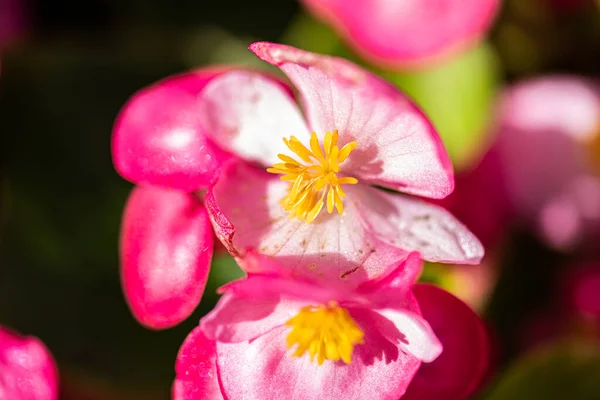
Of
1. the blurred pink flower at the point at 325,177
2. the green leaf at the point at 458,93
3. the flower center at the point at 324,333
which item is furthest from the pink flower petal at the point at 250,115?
the green leaf at the point at 458,93

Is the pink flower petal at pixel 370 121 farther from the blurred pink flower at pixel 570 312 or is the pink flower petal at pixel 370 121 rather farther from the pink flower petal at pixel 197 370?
the blurred pink flower at pixel 570 312

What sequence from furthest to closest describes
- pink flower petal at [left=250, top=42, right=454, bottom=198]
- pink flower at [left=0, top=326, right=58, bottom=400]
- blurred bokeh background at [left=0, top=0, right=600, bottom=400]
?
blurred bokeh background at [left=0, top=0, right=600, bottom=400]
pink flower at [left=0, top=326, right=58, bottom=400]
pink flower petal at [left=250, top=42, right=454, bottom=198]

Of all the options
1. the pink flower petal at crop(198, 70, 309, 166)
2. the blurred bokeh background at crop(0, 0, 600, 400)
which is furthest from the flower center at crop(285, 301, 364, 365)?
the blurred bokeh background at crop(0, 0, 600, 400)

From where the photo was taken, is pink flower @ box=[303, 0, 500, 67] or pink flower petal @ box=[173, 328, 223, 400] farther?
pink flower @ box=[303, 0, 500, 67]

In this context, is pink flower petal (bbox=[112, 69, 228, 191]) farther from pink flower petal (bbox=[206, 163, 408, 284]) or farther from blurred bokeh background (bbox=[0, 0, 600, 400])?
blurred bokeh background (bbox=[0, 0, 600, 400])

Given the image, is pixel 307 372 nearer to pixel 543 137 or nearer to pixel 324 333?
pixel 324 333

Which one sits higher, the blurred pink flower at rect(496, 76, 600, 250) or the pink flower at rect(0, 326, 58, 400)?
the blurred pink flower at rect(496, 76, 600, 250)

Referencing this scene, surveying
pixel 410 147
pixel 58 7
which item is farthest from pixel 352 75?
pixel 58 7
